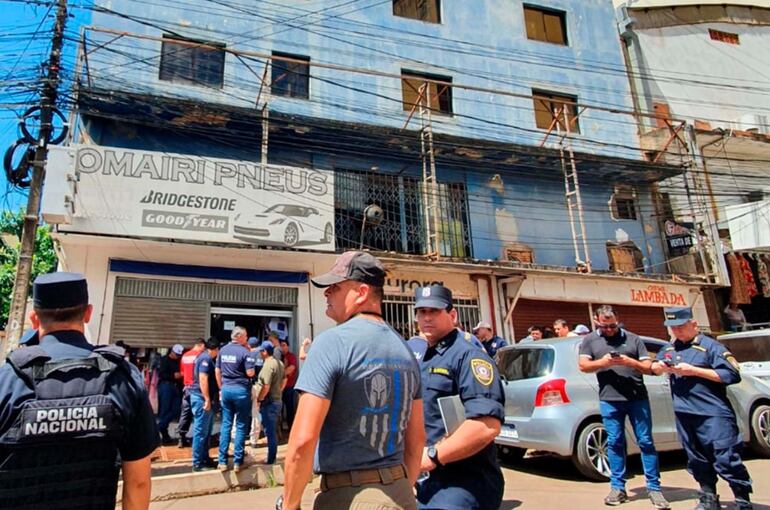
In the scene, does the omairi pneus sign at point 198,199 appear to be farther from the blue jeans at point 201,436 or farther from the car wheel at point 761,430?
the car wheel at point 761,430

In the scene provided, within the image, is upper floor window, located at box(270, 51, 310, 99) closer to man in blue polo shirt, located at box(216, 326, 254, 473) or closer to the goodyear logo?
the goodyear logo

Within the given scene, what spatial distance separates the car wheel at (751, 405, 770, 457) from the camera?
713 centimetres

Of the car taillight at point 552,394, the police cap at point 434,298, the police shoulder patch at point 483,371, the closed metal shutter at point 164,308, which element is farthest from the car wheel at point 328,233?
the police shoulder patch at point 483,371

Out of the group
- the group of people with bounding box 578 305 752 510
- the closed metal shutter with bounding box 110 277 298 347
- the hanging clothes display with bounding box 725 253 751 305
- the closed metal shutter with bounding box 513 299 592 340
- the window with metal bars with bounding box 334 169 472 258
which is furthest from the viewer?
the hanging clothes display with bounding box 725 253 751 305

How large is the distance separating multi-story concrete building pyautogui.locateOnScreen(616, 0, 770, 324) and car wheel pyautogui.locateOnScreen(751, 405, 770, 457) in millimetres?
8926

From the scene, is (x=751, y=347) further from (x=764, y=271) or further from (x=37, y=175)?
(x=37, y=175)

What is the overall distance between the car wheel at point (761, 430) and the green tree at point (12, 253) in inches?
836

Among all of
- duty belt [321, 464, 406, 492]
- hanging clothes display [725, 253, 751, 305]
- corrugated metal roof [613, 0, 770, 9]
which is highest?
corrugated metal roof [613, 0, 770, 9]

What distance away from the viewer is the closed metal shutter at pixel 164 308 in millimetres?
9578

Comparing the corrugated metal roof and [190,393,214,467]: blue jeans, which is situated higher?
the corrugated metal roof

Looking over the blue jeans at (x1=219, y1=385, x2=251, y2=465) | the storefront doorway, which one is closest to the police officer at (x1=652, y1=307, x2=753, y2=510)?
the blue jeans at (x1=219, y1=385, x2=251, y2=465)

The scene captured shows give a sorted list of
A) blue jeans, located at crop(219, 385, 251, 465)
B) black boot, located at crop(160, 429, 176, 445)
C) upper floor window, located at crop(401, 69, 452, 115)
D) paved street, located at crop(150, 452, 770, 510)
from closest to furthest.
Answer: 1. paved street, located at crop(150, 452, 770, 510)
2. blue jeans, located at crop(219, 385, 251, 465)
3. black boot, located at crop(160, 429, 176, 445)
4. upper floor window, located at crop(401, 69, 452, 115)

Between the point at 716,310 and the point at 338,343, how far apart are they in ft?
55.0

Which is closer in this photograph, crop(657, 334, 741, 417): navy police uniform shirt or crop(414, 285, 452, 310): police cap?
crop(414, 285, 452, 310): police cap
